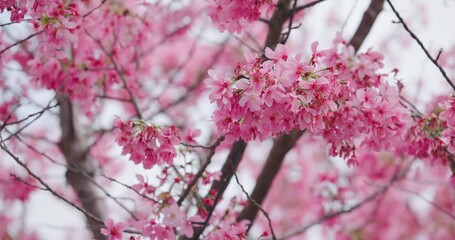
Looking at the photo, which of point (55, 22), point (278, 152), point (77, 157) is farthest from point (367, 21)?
point (77, 157)

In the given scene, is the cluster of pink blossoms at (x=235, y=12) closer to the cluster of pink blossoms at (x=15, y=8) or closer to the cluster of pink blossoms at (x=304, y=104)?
the cluster of pink blossoms at (x=304, y=104)

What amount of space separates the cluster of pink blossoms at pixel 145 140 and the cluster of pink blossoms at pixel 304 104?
0.23m

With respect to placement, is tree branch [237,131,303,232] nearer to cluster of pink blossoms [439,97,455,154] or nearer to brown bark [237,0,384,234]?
brown bark [237,0,384,234]

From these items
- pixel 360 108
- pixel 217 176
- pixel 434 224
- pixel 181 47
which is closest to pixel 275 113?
pixel 360 108

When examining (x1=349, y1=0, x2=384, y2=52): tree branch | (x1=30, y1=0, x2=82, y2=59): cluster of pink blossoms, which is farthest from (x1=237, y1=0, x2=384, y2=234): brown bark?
(x1=30, y1=0, x2=82, y2=59): cluster of pink blossoms

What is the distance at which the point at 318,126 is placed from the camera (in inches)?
81.9

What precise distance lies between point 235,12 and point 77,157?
89.5 inches

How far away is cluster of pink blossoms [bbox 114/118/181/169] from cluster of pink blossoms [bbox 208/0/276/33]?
0.66 metres

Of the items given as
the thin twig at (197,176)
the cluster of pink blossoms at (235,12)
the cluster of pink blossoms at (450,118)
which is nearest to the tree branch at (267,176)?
the thin twig at (197,176)

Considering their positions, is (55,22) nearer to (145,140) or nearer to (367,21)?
(145,140)

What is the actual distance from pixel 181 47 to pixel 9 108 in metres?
5.18

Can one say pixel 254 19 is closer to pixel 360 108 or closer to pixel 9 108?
pixel 360 108

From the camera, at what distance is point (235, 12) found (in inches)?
99.7

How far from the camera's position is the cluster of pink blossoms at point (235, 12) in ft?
8.15
